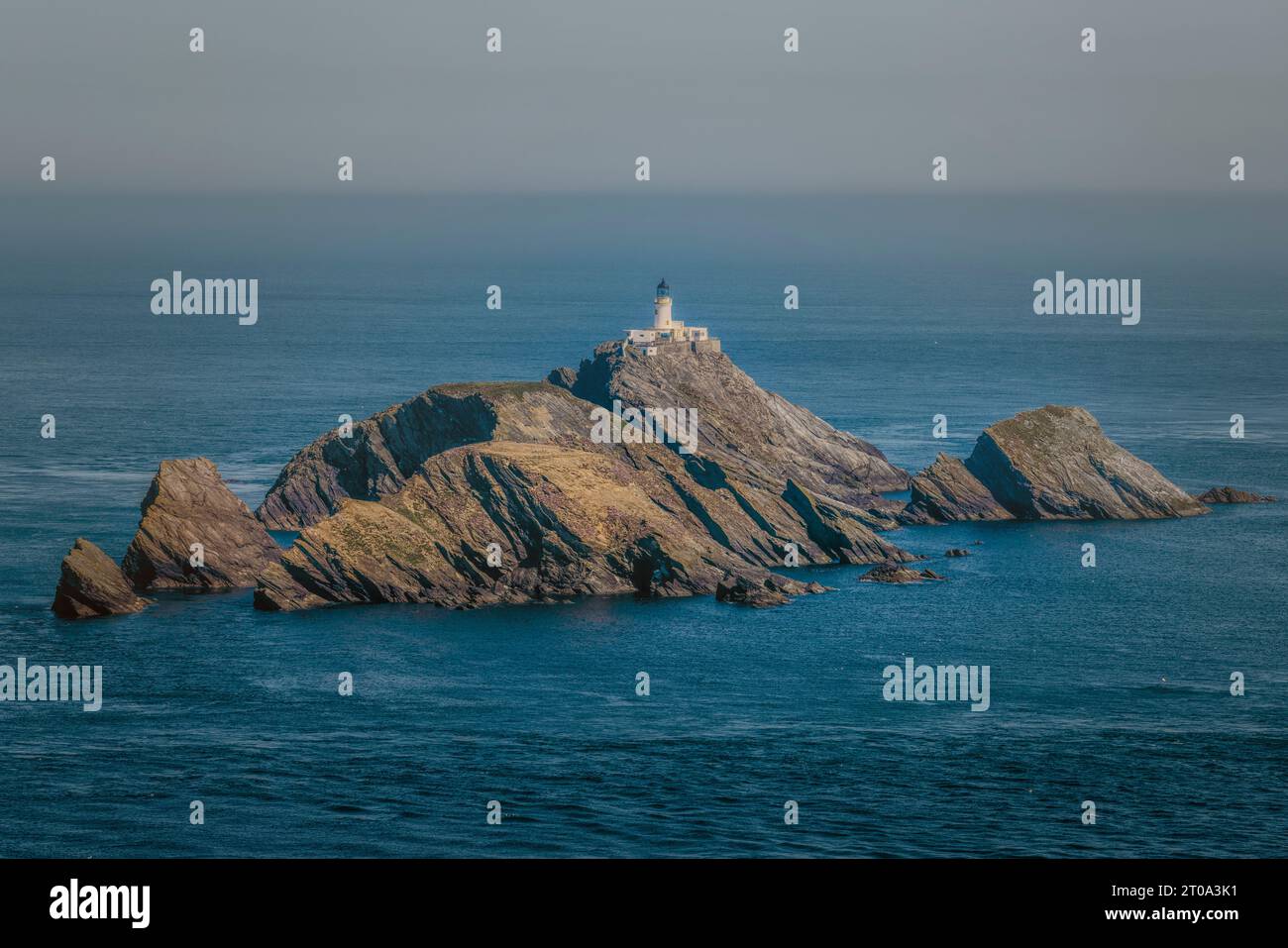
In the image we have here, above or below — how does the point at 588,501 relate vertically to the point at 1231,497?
below

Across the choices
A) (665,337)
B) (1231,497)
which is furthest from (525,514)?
(1231,497)

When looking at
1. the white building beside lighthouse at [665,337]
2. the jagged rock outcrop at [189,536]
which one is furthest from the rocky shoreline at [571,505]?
the white building beside lighthouse at [665,337]

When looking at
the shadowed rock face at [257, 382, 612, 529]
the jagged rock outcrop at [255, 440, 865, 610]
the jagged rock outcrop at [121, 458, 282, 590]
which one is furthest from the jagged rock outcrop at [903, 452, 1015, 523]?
the jagged rock outcrop at [121, 458, 282, 590]

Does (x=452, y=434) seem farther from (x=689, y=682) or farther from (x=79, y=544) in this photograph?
(x=689, y=682)

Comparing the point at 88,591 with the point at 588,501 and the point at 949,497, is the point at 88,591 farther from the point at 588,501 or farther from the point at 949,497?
the point at 949,497

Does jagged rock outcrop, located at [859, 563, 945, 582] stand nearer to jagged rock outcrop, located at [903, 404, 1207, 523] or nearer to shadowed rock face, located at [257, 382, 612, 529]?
jagged rock outcrop, located at [903, 404, 1207, 523]

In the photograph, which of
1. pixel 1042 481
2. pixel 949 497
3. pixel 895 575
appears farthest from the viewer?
pixel 1042 481
